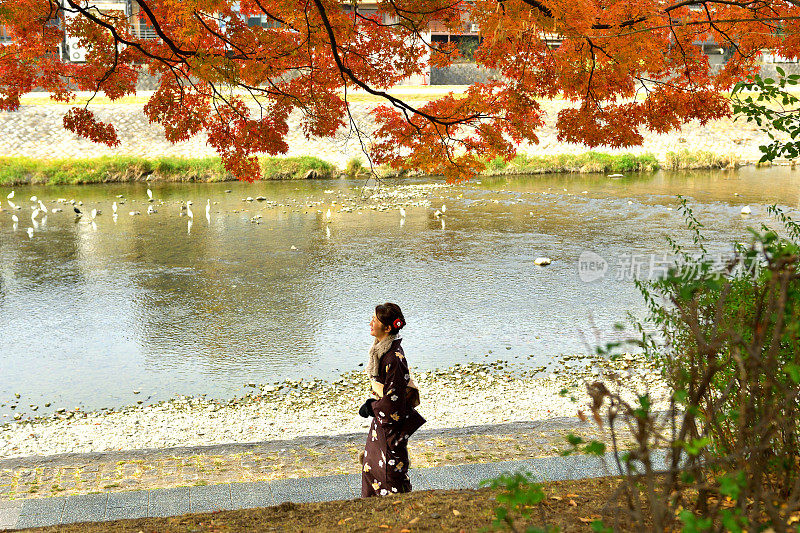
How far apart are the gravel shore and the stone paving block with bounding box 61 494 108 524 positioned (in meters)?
1.61

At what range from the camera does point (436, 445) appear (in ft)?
18.8

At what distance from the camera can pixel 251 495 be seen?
464 cm

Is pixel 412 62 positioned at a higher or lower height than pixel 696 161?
higher

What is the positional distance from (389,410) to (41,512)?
212cm

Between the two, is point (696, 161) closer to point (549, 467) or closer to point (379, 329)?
point (549, 467)

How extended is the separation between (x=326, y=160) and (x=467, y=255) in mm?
14760

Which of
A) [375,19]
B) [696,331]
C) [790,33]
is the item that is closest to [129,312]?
[375,19]

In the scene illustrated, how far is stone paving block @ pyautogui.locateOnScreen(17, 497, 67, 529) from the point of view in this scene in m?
4.30

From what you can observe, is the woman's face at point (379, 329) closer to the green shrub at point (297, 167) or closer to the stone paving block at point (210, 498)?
the stone paving block at point (210, 498)

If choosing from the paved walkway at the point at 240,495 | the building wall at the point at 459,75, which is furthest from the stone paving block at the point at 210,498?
the building wall at the point at 459,75

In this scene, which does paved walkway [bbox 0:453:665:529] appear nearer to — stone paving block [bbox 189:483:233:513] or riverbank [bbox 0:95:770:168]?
stone paving block [bbox 189:483:233:513]

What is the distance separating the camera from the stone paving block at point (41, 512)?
4.30 meters

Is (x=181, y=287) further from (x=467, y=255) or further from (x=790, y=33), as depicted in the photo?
(x=790, y=33)

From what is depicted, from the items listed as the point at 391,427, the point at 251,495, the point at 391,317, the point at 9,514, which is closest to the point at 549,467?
the point at 391,427
